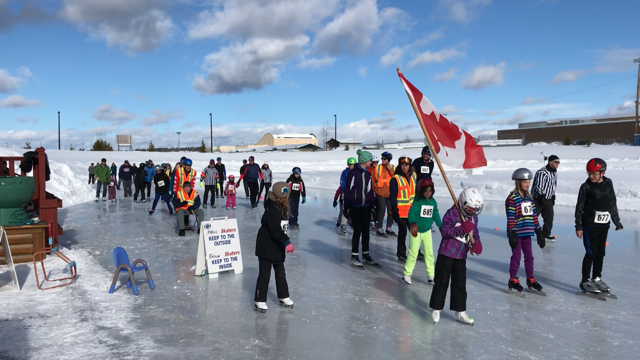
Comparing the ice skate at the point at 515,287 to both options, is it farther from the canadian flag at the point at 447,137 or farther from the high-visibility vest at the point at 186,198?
the high-visibility vest at the point at 186,198

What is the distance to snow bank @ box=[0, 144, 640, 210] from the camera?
1759 centimetres

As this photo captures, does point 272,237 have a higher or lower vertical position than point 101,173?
lower

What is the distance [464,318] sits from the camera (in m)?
4.52

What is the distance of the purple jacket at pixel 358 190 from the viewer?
6.77m

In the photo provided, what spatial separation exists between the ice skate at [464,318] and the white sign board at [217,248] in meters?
3.35

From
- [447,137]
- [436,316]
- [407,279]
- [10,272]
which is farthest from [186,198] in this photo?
[436,316]

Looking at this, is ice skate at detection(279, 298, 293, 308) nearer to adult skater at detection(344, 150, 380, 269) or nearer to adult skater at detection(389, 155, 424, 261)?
adult skater at detection(344, 150, 380, 269)

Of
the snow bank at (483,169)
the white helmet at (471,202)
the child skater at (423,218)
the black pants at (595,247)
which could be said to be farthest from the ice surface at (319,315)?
the snow bank at (483,169)

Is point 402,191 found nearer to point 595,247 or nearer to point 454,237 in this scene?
point 454,237

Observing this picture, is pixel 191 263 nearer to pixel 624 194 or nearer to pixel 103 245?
pixel 103 245

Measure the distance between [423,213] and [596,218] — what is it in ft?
7.15

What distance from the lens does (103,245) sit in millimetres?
8609

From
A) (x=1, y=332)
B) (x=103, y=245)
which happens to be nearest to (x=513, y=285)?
(x=1, y=332)

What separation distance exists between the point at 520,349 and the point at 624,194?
14378mm
